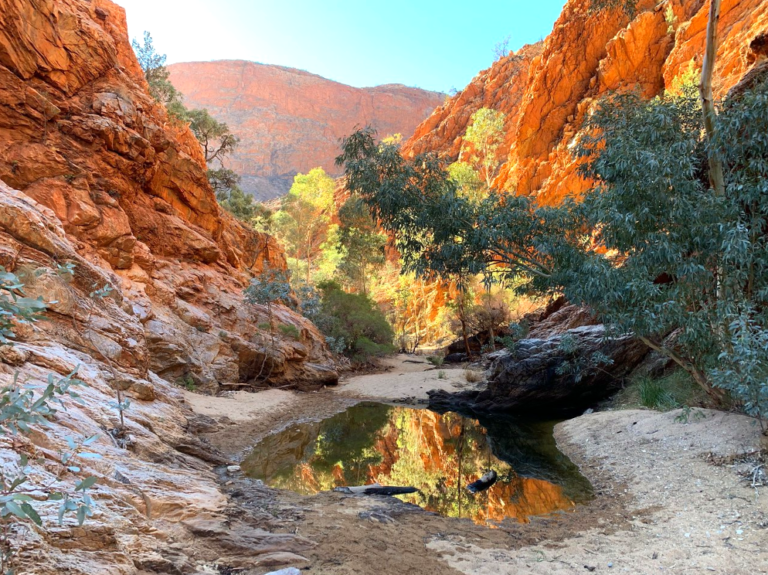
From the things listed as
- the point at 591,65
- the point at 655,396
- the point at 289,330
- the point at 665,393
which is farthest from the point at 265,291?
the point at 591,65

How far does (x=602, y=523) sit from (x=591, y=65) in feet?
116

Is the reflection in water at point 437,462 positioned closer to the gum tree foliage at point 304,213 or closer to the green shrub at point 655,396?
the green shrub at point 655,396

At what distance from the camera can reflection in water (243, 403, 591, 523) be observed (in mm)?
6816

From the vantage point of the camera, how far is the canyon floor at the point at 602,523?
4.09 metres

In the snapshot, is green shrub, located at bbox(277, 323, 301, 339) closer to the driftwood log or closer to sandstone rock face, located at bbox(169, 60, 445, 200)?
the driftwood log

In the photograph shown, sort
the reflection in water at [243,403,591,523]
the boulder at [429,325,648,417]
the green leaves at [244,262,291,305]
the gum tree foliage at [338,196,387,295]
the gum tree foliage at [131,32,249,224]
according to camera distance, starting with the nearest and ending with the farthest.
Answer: the reflection in water at [243,403,591,523] → the boulder at [429,325,648,417] → the green leaves at [244,262,291,305] → the gum tree foliage at [131,32,249,224] → the gum tree foliage at [338,196,387,295]

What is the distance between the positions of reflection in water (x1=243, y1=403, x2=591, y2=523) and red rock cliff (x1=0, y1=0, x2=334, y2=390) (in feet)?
13.0

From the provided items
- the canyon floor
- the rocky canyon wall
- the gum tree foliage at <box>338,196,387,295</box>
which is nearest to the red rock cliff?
the rocky canyon wall

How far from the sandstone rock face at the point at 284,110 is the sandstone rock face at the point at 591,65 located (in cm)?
6424

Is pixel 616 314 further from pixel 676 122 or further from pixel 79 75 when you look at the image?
pixel 79 75

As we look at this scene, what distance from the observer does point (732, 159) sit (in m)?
7.25

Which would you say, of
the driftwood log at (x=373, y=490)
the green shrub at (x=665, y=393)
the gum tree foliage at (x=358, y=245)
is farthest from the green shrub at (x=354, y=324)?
the driftwood log at (x=373, y=490)

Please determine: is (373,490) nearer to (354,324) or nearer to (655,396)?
(655,396)

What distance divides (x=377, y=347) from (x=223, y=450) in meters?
17.5
